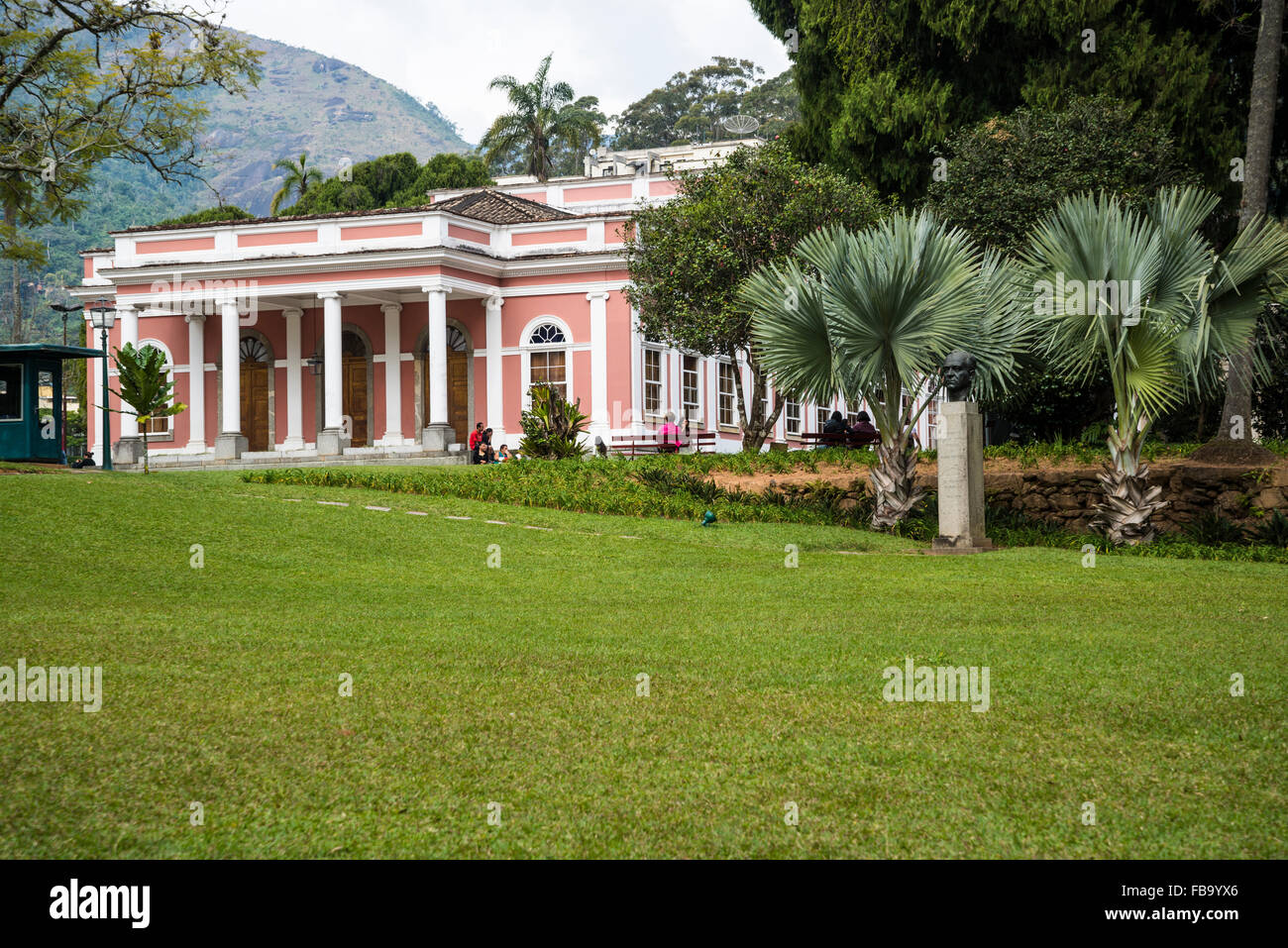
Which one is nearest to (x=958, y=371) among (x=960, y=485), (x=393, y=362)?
(x=960, y=485)

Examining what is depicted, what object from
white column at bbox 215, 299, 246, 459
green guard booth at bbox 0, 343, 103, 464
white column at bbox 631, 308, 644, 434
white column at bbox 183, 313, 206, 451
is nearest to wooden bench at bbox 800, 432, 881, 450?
white column at bbox 631, 308, 644, 434

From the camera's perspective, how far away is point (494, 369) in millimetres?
32250

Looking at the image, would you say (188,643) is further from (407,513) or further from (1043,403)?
(1043,403)

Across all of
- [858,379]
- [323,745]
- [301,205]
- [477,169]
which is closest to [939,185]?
[858,379]

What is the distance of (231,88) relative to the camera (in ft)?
63.5

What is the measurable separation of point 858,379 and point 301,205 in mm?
50146

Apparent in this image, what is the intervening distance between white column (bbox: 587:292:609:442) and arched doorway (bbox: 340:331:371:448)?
6749 mm

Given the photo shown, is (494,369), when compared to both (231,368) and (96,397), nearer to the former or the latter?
(231,368)

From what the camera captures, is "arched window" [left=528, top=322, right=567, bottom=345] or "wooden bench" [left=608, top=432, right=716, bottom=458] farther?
"arched window" [left=528, top=322, right=567, bottom=345]

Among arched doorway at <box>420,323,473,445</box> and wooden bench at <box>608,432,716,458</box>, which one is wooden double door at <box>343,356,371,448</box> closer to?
arched doorway at <box>420,323,473,445</box>

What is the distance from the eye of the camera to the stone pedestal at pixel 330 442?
29.9 metres

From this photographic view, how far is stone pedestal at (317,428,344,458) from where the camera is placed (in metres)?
29.9

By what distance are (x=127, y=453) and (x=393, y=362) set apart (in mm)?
7254
